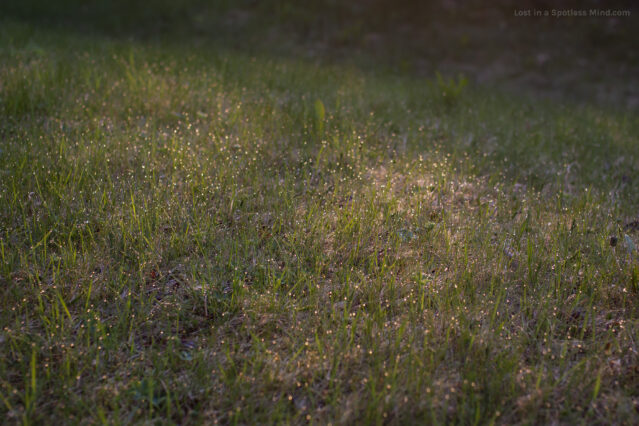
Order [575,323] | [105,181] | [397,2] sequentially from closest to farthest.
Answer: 1. [575,323]
2. [105,181]
3. [397,2]

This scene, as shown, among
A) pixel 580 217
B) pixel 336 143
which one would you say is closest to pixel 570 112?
pixel 580 217

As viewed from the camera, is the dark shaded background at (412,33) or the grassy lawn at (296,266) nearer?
the grassy lawn at (296,266)

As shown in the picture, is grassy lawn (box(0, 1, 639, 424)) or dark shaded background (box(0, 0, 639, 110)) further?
dark shaded background (box(0, 0, 639, 110))

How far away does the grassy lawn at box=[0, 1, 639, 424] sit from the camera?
2131 millimetres

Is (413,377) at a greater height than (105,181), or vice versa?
(105,181)

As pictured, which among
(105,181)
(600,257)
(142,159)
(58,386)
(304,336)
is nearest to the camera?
(58,386)

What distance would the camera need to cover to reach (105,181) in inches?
140

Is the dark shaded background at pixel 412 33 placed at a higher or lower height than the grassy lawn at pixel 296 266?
higher

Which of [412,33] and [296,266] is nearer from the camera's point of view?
[296,266]

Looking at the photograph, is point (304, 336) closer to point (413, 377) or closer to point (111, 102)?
point (413, 377)

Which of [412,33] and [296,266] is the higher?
[412,33]

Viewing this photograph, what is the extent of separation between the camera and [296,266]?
2.88 meters

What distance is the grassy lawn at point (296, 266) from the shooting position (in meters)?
2.13

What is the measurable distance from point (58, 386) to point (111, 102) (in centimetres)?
360
